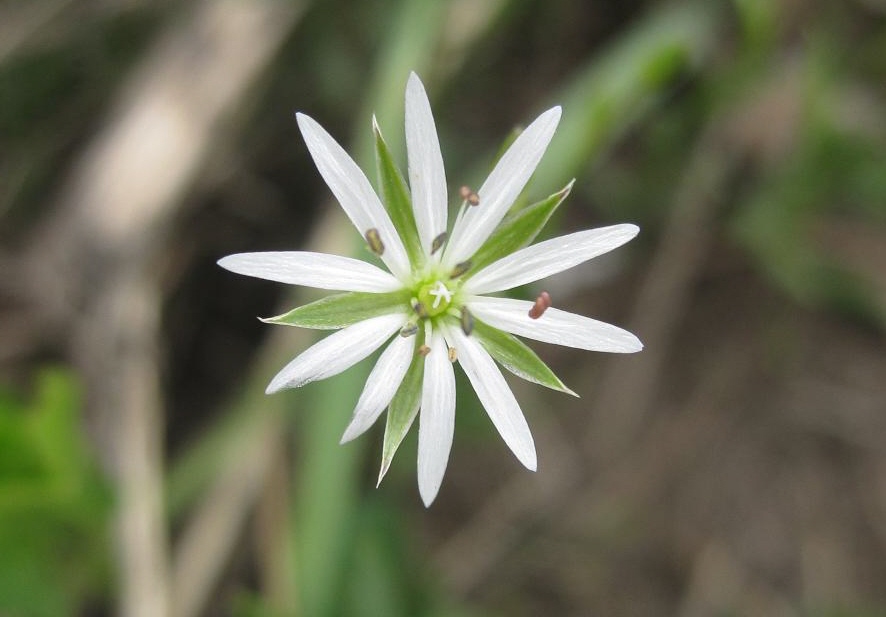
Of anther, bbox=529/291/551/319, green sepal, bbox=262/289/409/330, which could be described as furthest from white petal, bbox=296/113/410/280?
anther, bbox=529/291/551/319

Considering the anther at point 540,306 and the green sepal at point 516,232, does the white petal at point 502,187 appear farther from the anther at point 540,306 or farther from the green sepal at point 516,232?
the anther at point 540,306

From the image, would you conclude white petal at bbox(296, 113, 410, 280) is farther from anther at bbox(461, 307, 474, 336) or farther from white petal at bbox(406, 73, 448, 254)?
anther at bbox(461, 307, 474, 336)

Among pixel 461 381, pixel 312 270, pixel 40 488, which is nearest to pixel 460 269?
pixel 312 270

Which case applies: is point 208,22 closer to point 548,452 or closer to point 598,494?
point 548,452

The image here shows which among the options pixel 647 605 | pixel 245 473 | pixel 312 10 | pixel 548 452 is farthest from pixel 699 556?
pixel 312 10

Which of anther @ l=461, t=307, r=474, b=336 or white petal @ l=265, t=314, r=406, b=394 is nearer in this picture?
white petal @ l=265, t=314, r=406, b=394

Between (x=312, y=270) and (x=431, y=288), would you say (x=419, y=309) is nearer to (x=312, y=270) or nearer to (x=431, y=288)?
(x=431, y=288)

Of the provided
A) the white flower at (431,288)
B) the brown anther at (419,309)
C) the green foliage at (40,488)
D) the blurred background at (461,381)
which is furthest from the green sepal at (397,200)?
the green foliage at (40,488)
